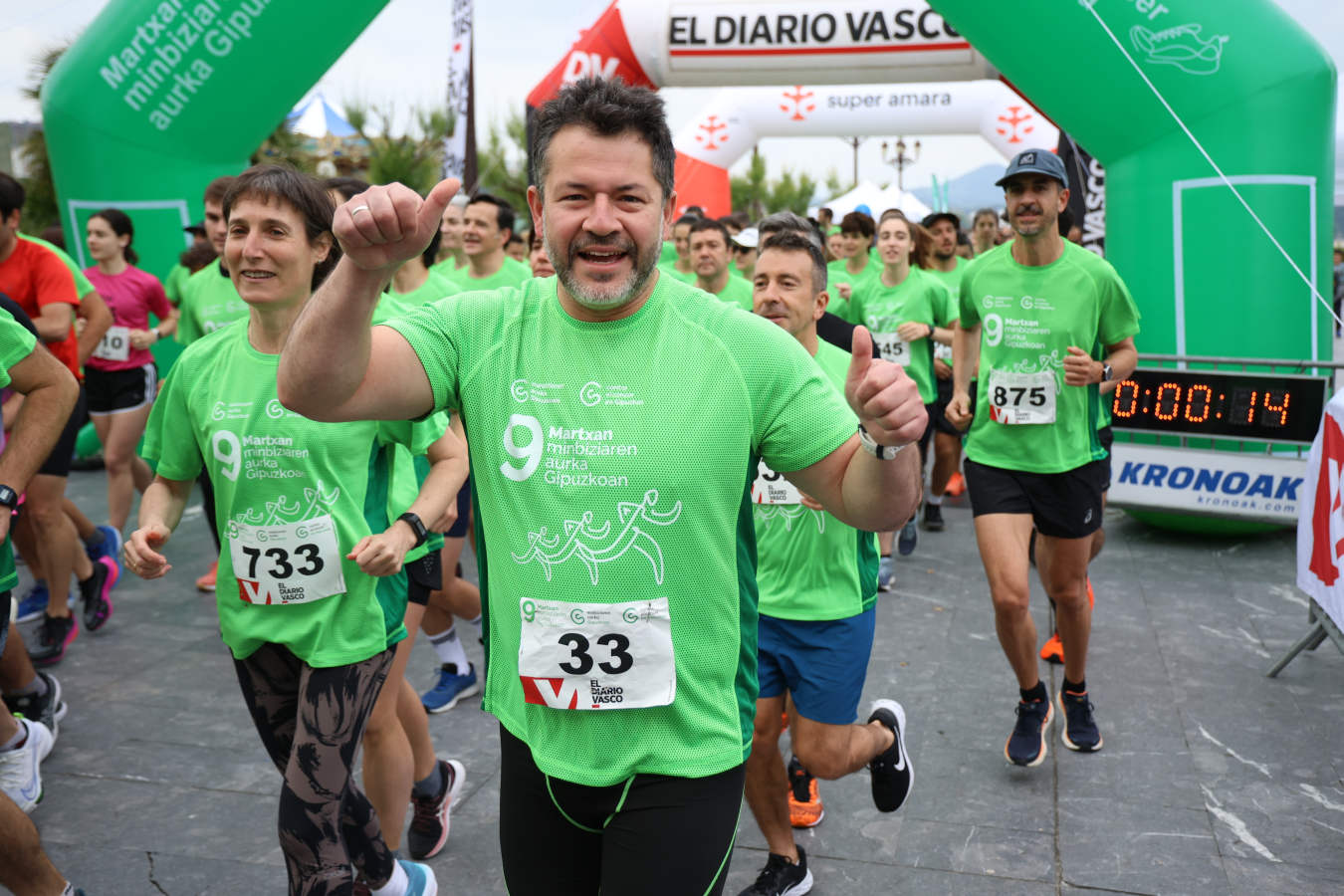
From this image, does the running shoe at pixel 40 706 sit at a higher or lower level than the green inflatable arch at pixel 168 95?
lower

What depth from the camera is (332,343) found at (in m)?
1.61

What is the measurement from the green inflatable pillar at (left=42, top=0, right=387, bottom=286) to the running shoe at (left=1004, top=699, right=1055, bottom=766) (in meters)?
6.39

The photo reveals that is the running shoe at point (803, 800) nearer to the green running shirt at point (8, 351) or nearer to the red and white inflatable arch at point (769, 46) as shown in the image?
the green running shirt at point (8, 351)

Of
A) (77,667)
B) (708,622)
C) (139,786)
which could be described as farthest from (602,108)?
(77,667)

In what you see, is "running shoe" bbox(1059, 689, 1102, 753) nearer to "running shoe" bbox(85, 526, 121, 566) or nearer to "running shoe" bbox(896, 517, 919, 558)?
"running shoe" bbox(896, 517, 919, 558)

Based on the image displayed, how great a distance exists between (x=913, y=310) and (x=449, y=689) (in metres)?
3.98

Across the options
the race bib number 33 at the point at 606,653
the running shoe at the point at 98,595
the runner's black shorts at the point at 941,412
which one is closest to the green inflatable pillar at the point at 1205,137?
the runner's black shorts at the point at 941,412

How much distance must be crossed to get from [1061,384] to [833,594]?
1684 millimetres

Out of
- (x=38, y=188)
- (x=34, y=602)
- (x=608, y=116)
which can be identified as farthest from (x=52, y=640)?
(x=38, y=188)

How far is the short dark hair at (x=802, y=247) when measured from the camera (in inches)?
134

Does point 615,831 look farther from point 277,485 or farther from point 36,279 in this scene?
point 36,279

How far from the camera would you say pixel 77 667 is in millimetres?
5160

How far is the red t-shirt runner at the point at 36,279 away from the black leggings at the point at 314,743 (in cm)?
311

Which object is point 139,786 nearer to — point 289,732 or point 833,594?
point 289,732
